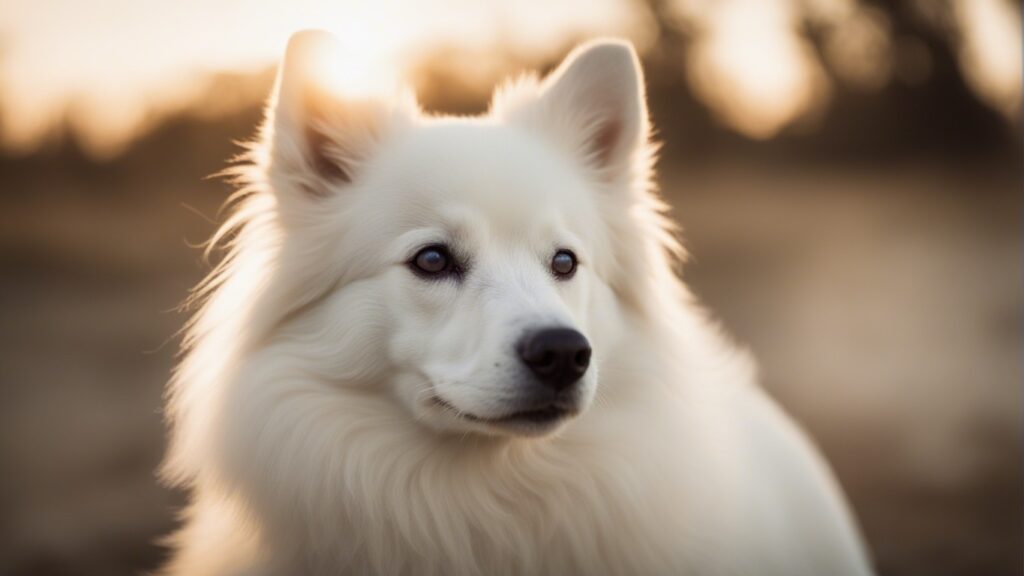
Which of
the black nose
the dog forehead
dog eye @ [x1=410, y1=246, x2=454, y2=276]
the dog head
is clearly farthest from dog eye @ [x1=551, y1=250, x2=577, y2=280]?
the black nose

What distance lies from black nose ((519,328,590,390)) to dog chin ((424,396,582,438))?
115 millimetres

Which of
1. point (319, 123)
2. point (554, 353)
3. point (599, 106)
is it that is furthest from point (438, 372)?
point (599, 106)

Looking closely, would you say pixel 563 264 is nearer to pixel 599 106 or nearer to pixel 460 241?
pixel 460 241

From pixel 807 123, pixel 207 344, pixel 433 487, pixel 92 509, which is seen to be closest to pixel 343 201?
pixel 207 344

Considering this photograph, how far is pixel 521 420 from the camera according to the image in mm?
2559

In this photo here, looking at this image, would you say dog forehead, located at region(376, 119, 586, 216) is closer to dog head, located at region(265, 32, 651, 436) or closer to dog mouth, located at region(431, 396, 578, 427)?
dog head, located at region(265, 32, 651, 436)

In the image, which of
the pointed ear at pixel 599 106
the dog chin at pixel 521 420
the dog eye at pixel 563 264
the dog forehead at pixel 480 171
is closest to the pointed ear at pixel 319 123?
the dog forehead at pixel 480 171

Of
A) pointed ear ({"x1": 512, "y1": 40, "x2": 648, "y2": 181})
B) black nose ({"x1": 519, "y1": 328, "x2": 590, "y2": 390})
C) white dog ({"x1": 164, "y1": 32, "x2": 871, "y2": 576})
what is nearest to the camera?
black nose ({"x1": 519, "y1": 328, "x2": 590, "y2": 390})

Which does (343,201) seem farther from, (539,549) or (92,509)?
(92,509)

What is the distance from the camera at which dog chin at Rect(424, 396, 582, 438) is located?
255 centimetres

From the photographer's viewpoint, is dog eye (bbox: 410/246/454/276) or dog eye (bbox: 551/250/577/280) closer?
dog eye (bbox: 410/246/454/276)

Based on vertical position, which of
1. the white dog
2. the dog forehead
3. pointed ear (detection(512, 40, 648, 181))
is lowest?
the white dog

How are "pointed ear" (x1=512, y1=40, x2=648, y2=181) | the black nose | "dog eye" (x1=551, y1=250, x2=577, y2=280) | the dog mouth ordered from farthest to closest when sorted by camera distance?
"pointed ear" (x1=512, y1=40, x2=648, y2=181) → "dog eye" (x1=551, y1=250, x2=577, y2=280) → the dog mouth → the black nose

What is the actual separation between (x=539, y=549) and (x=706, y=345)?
1424 mm
